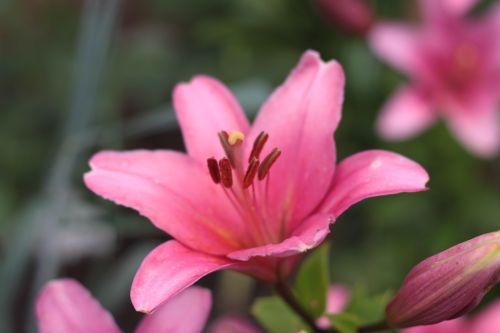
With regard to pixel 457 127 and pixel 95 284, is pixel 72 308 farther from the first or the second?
pixel 457 127

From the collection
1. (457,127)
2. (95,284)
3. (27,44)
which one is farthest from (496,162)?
(27,44)

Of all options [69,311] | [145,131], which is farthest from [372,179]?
[145,131]

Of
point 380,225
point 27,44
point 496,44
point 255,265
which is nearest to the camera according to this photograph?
point 255,265

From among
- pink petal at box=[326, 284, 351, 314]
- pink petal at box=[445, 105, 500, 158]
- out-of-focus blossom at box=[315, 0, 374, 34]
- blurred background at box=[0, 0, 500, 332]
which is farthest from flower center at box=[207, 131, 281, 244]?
pink petal at box=[445, 105, 500, 158]

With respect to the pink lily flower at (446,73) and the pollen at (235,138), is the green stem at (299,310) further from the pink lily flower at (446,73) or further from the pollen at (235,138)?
the pink lily flower at (446,73)

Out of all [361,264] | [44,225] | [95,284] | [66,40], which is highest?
[66,40]

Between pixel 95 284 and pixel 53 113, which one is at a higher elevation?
pixel 53 113

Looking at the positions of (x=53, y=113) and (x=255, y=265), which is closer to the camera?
(x=255, y=265)

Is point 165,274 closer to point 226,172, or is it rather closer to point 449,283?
point 226,172
